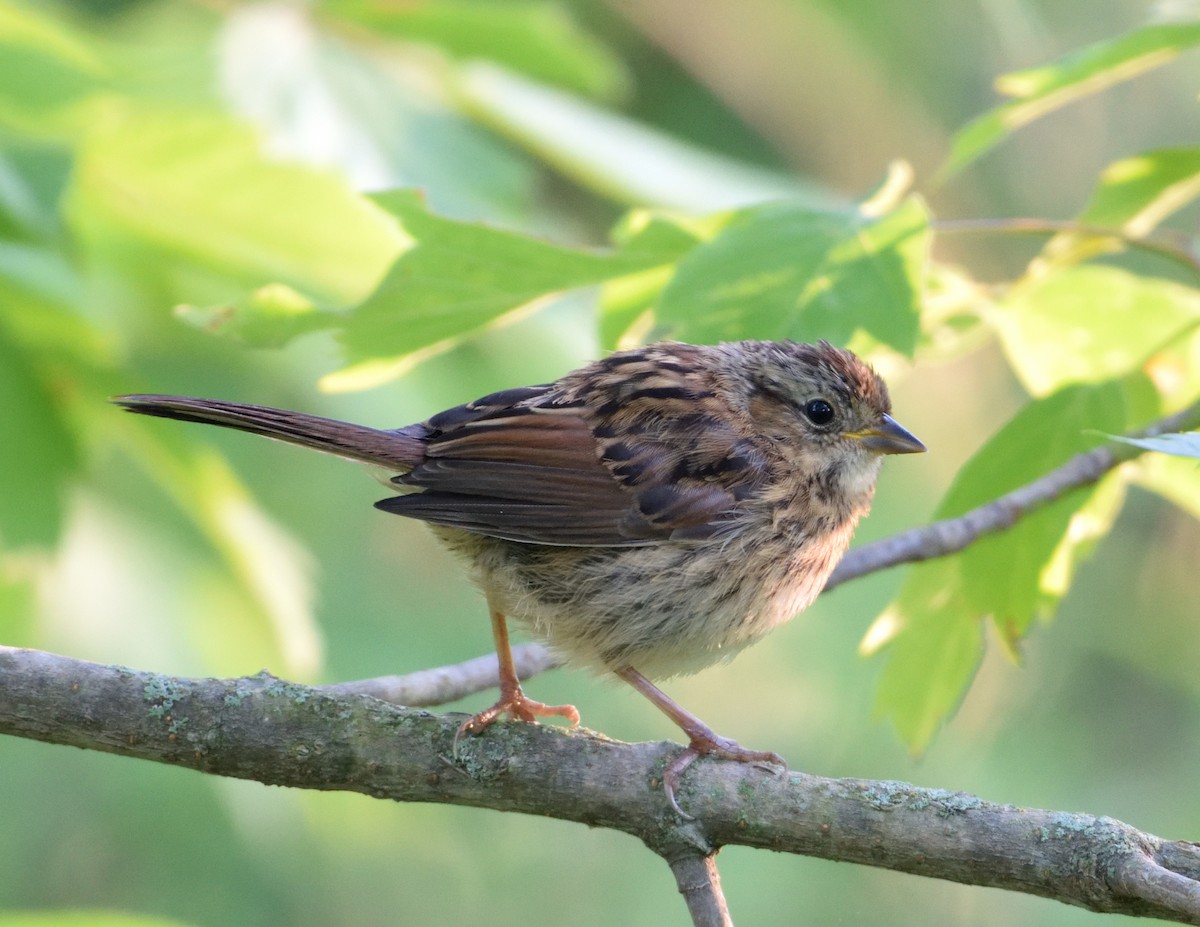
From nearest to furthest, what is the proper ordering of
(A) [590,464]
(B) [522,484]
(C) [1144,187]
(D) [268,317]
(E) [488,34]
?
1. (D) [268,317]
2. (C) [1144,187]
3. (B) [522,484]
4. (A) [590,464]
5. (E) [488,34]

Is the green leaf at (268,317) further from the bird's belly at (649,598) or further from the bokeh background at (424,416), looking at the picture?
the bird's belly at (649,598)

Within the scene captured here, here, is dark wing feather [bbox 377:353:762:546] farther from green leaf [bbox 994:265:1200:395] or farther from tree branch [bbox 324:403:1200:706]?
green leaf [bbox 994:265:1200:395]

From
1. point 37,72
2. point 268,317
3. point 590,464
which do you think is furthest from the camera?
point 590,464

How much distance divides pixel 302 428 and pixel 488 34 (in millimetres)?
1429

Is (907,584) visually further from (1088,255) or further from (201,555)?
(201,555)

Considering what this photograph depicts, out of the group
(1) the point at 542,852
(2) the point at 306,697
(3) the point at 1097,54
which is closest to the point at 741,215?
(3) the point at 1097,54

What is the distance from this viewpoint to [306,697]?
2.71m

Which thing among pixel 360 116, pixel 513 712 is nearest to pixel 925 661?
pixel 513 712

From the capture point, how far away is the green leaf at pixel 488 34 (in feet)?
13.3

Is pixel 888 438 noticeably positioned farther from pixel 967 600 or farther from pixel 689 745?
pixel 689 745

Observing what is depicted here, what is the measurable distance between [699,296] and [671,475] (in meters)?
1.00

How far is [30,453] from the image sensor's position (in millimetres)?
3070

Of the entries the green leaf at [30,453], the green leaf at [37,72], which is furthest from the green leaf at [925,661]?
the green leaf at [37,72]

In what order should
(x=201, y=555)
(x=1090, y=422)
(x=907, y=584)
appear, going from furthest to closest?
(x=201, y=555)
(x=907, y=584)
(x=1090, y=422)
